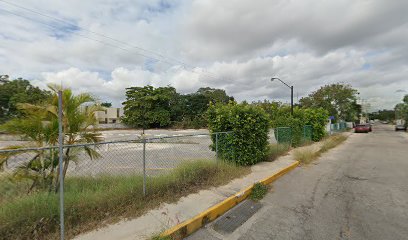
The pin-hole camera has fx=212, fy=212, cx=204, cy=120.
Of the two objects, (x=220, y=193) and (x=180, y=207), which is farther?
(x=220, y=193)

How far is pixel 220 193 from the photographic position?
510 centimetres

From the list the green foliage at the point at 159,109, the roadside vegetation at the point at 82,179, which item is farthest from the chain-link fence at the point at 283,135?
the green foliage at the point at 159,109

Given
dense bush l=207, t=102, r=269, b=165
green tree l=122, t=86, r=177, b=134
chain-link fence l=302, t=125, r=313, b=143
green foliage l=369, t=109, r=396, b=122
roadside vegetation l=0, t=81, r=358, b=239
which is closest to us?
roadside vegetation l=0, t=81, r=358, b=239

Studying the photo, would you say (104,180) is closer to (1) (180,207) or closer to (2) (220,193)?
(1) (180,207)

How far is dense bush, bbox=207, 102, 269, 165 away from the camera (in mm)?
7734

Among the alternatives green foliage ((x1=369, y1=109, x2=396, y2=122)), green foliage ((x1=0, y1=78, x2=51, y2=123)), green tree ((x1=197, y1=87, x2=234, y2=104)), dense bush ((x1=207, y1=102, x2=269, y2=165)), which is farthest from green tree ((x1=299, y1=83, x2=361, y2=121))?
green foliage ((x1=369, y1=109, x2=396, y2=122))

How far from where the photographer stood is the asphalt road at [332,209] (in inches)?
138

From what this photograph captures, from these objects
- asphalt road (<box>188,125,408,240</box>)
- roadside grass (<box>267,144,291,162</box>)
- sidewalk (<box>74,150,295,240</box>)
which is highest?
roadside grass (<box>267,144,291,162</box>)

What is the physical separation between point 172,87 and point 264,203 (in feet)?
167

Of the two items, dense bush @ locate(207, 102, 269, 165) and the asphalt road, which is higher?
dense bush @ locate(207, 102, 269, 165)

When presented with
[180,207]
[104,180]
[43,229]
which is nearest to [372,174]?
[180,207]

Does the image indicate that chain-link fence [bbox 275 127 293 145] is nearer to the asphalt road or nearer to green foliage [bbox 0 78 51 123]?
the asphalt road

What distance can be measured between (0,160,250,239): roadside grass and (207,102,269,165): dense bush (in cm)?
227

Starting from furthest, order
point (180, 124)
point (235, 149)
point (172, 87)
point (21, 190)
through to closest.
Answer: point (172, 87), point (180, 124), point (235, 149), point (21, 190)
